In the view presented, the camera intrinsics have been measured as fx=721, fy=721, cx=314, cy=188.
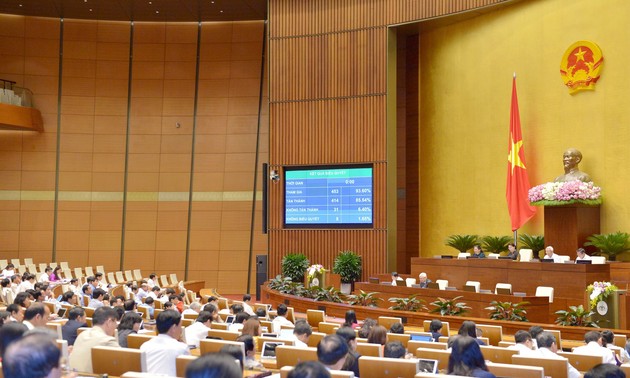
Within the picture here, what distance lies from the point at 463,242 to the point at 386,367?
39.5 ft

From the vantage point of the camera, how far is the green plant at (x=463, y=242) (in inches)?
634

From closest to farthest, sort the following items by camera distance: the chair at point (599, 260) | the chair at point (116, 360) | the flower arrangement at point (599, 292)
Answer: the chair at point (116, 360) → the flower arrangement at point (599, 292) → the chair at point (599, 260)

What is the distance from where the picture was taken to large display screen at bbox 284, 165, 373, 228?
17.1m

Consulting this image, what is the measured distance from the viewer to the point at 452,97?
17.6 metres

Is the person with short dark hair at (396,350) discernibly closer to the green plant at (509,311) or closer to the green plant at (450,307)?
the green plant at (509,311)

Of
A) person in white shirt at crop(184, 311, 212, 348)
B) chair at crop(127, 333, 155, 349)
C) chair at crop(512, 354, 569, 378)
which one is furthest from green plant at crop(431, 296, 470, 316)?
chair at crop(127, 333, 155, 349)

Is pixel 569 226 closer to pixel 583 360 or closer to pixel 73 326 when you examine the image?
A: pixel 583 360

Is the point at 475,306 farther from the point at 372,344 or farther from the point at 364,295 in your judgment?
the point at 372,344

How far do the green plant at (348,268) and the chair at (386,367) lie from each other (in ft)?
40.0

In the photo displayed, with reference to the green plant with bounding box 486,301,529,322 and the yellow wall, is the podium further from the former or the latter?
the green plant with bounding box 486,301,529,322

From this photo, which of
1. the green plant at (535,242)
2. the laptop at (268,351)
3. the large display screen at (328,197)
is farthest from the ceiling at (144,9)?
the laptop at (268,351)

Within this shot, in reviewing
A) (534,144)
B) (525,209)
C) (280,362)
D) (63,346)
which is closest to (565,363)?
(280,362)

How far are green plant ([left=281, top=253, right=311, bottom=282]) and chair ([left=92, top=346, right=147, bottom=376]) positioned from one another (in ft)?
39.9

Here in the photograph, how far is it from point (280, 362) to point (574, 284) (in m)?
7.81
